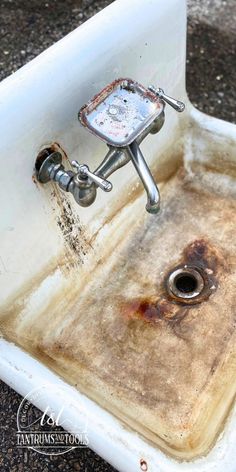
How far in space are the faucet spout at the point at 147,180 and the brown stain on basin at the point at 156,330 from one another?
323 millimetres

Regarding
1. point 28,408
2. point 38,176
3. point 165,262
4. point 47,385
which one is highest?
point 38,176

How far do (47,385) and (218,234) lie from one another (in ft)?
1.89

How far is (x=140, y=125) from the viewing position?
904 mm

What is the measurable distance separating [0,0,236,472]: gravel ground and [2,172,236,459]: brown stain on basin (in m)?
0.79

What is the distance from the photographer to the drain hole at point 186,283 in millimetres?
1190

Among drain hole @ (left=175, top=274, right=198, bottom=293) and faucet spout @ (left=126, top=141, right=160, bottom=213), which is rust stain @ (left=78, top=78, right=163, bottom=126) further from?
drain hole @ (left=175, top=274, right=198, bottom=293)

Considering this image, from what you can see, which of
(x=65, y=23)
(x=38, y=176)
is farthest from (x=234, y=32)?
(x=38, y=176)

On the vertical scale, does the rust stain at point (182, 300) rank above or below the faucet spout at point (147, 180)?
below

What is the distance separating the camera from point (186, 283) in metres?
1.20

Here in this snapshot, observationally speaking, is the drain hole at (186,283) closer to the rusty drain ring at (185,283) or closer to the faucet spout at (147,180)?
the rusty drain ring at (185,283)

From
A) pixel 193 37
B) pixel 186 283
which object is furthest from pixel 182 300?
pixel 193 37

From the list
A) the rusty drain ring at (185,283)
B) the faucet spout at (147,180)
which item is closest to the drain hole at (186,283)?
the rusty drain ring at (185,283)

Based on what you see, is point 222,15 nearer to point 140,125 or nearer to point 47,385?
point 140,125

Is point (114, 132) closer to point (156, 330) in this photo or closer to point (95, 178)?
point (95, 178)
